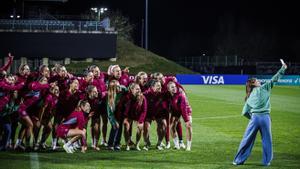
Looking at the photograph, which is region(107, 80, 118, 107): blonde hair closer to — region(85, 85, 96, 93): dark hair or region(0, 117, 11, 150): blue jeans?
region(85, 85, 96, 93): dark hair

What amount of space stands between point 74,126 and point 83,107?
504mm

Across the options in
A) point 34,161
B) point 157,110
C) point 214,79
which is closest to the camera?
point 34,161

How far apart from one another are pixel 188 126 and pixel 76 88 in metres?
2.90

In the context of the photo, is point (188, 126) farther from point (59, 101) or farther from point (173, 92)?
point (59, 101)

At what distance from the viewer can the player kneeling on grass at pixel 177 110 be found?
13.1 meters

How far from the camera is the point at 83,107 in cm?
1257

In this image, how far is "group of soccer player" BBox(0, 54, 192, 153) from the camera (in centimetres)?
1270

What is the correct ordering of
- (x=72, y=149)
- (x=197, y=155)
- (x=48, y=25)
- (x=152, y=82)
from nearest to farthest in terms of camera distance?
(x=197, y=155), (x=72, y=149), (x=152, y=82), (x=48, y=25)

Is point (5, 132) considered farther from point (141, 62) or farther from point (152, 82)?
point (141, 62)

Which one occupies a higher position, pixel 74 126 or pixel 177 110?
pixel 177 110

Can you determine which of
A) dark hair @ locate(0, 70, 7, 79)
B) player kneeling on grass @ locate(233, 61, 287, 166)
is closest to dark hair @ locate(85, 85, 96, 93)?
dark hair @ locate(0, 70, 7, 79)

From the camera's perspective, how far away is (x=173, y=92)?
13273 mm

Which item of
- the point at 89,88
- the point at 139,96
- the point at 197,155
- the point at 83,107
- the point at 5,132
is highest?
the point at 89,88

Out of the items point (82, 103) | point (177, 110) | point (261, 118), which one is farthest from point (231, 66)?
point (261, 118)
